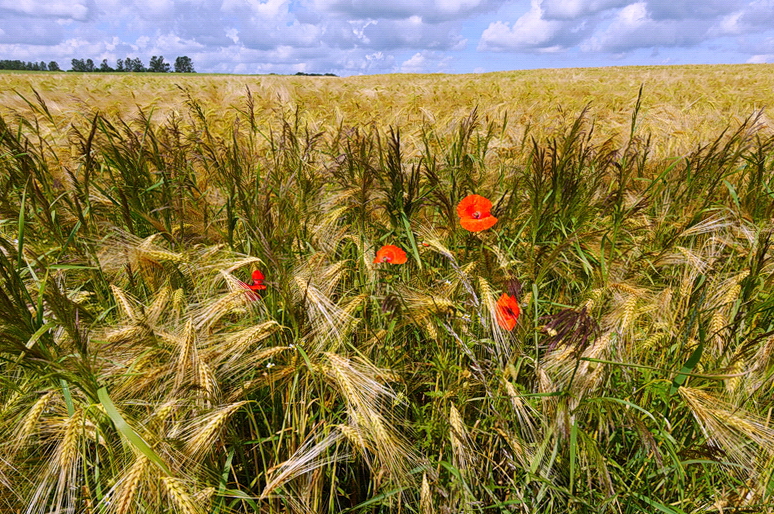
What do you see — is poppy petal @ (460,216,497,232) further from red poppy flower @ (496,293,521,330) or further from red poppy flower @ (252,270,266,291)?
red poppy flower @ (252,270,266,291)

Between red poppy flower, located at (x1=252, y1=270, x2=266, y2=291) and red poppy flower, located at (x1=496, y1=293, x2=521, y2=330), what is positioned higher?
red poppy flower, located at (x1=252, y1=270, x2=266, y2=291)

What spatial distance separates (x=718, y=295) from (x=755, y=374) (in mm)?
278

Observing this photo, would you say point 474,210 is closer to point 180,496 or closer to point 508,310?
point 508,310

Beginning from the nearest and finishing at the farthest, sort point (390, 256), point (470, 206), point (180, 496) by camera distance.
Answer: point (180, 496), point (390, 256), point (470, 206)

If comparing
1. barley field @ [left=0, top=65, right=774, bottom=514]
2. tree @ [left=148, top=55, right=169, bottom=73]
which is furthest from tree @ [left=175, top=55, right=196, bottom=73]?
barley field @ [left=0, top=65, right=774, bottom=514]

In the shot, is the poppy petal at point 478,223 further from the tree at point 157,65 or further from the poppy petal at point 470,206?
the tree at point 157,65

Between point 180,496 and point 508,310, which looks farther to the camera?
point 508,310

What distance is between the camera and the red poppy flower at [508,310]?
119cm

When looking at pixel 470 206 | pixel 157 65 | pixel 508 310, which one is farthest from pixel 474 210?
pixel 157 65

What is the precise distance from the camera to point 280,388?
117 cm

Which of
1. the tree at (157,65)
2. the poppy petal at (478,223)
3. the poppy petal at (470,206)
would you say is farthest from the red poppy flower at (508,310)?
the tree at (157,65)

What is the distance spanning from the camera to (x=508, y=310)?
123 centimetres

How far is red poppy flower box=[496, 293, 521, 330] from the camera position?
119cm

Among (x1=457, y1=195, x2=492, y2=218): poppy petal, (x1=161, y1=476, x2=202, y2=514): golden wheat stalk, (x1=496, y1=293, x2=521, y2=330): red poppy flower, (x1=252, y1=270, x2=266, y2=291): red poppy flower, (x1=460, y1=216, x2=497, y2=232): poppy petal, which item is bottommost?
(x1=161, y1=476, x2=202, y2=514): golden wheat stalk
